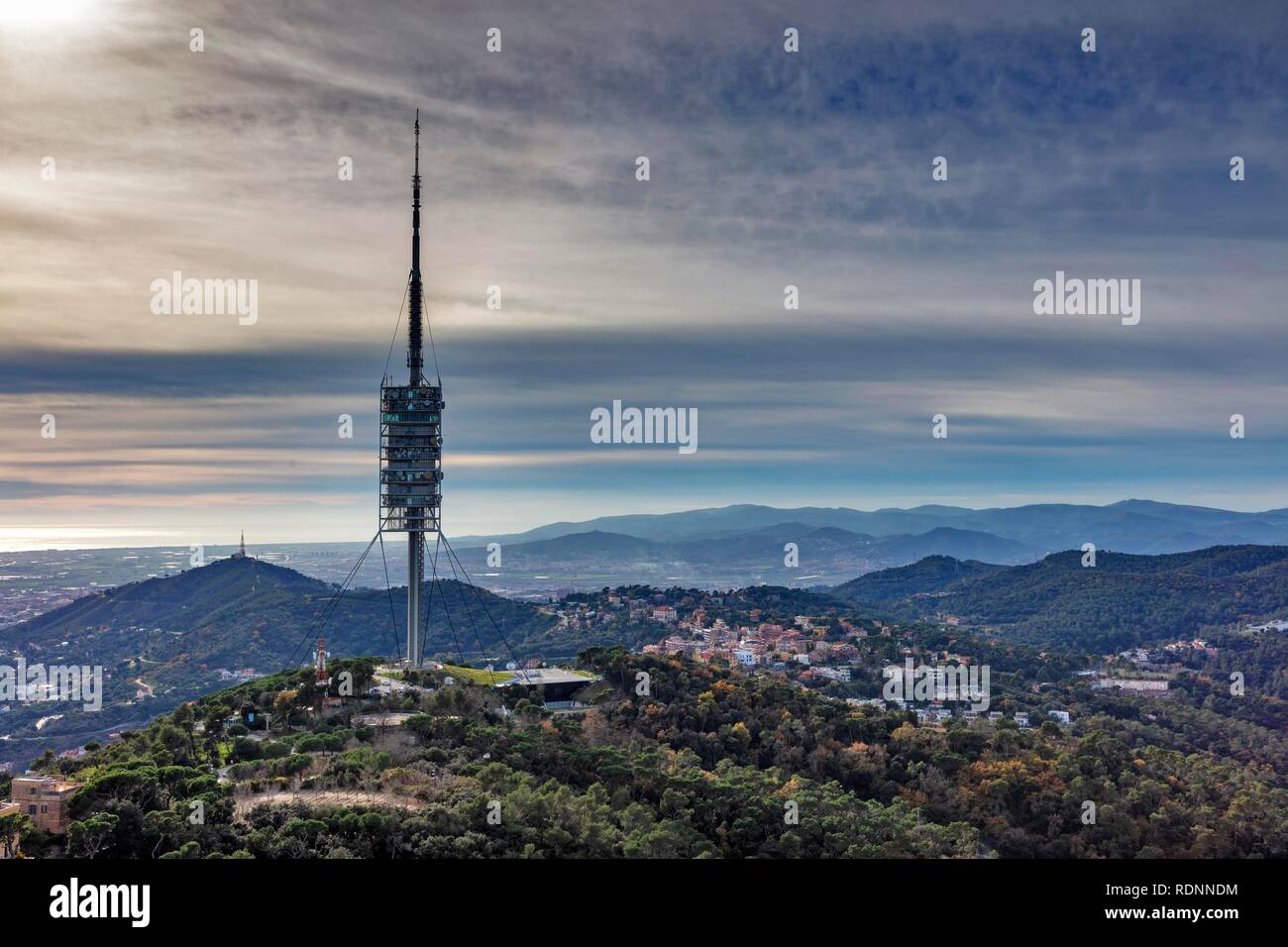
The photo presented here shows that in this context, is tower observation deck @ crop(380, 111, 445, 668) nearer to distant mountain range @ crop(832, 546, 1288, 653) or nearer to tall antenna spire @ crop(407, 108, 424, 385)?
tall antenna spire @ crop(407, 108, 424, 385)

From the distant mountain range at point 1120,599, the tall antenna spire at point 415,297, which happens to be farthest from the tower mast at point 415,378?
the distant mountain range at point 1120,599

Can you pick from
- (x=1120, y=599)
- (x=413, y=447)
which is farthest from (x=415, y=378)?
(x=1120, y=599)

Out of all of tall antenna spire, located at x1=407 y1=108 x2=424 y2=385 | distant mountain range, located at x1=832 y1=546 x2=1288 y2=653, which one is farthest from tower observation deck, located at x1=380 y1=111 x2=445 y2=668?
distant mountain range, located at x1=832 y1=546 x2=1288 y2=653

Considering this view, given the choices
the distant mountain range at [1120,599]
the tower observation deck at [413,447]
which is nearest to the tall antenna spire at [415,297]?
the tower observation deck at [413,447]

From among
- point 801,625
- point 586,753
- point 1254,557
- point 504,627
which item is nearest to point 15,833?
point 586,753

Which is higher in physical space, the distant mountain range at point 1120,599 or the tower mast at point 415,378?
the tower mast at point 415,378

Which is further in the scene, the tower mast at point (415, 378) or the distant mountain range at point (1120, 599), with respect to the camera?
the distant mountain range at point (1120, 599)

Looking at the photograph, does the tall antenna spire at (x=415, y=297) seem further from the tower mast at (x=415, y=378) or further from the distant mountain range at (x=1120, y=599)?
the distant mountain range at (x=1120, y=599)

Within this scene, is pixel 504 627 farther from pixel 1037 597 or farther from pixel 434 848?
pixel 434 848
